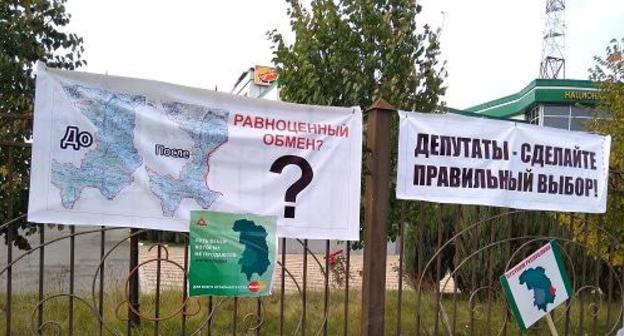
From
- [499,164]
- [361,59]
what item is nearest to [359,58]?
[361,59]

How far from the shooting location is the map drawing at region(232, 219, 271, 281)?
3.50 m

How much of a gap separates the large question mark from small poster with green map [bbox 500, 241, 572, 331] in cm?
158

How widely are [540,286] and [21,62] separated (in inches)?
177

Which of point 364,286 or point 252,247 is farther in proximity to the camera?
point 364,286

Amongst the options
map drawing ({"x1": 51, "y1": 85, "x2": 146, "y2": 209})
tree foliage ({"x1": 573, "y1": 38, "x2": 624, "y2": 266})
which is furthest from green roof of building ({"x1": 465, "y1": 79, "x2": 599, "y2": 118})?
map drawing ({"x1": 51, "y1": 85, "x2": 146, "y2": 209})

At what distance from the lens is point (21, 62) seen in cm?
512

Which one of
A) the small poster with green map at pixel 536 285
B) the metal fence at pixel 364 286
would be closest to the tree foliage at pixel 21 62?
the metal fence at pixel 364 286

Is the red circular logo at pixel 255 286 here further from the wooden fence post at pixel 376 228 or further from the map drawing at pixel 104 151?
the map drawing at pixel 104 151

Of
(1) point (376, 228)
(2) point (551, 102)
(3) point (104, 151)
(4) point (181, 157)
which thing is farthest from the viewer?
(2) point (551, 102)

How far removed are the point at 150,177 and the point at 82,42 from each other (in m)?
2.89

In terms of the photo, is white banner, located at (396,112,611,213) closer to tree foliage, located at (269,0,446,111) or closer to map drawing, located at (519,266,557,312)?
map drawing, located at (519,266,557,312)

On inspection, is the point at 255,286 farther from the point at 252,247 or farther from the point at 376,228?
the point at 376,228

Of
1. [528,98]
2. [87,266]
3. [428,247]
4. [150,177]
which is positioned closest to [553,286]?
[150,177]

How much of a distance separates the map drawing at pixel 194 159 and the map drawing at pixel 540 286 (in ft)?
7.58
